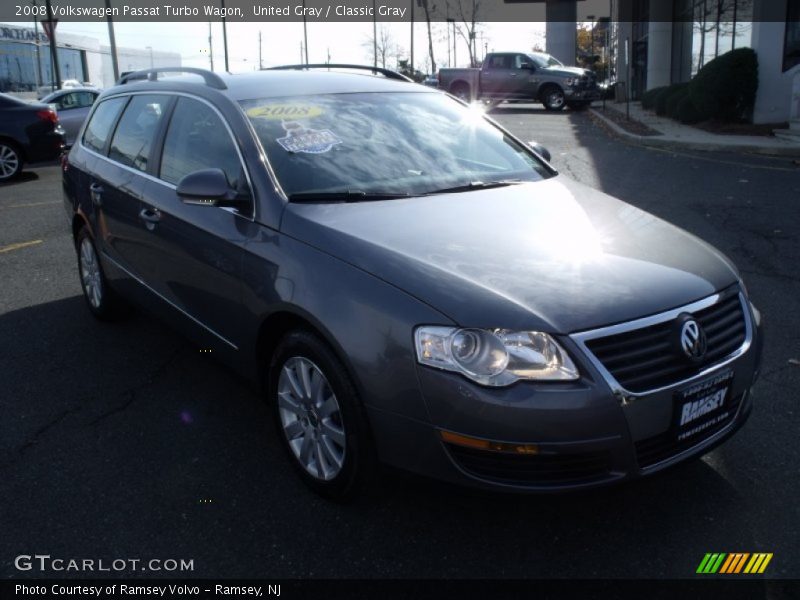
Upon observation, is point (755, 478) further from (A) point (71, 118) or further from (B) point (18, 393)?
(A) point (71, 118)

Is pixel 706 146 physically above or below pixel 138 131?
below

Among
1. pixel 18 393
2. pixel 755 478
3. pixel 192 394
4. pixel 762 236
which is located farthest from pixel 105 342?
pixel 762 236

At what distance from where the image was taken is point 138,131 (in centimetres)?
471

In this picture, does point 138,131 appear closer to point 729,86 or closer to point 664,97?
point 729,86

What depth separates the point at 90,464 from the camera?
3.56 metres

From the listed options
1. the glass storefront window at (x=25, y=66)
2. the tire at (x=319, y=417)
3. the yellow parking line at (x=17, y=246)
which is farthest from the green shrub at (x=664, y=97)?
the glass storefront window at (x=25, y=66)

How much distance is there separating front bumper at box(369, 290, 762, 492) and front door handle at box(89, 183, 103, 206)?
300 centimetres

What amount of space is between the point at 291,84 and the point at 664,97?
19956 millimetres

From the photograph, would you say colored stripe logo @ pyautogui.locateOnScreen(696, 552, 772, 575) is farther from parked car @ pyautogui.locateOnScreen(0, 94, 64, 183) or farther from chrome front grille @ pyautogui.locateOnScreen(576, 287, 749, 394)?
parked car @ pyautogui.locateOnScreen(0, 94, 64, 183)

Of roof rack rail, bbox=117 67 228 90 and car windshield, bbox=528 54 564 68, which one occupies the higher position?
car windshield, bbox=528 54 564 68

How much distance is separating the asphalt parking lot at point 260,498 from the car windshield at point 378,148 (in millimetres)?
1074

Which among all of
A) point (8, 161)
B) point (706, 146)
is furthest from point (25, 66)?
point (706, 146)

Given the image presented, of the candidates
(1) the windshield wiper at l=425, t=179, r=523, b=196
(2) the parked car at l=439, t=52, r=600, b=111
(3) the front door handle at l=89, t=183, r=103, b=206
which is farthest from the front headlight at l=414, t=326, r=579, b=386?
(2) the parked car at l=439, t=52, r=600, b=111

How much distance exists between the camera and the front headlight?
2561 millimetres
